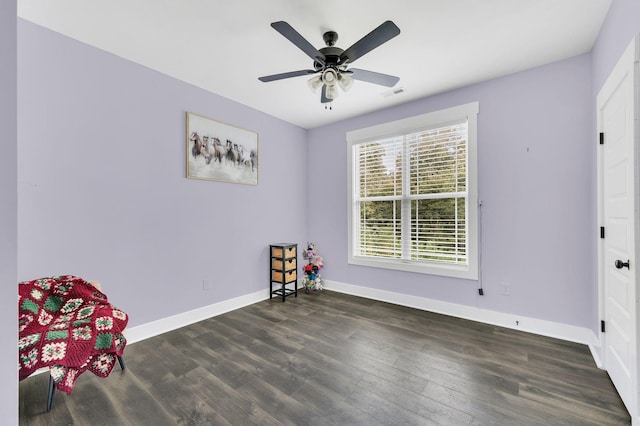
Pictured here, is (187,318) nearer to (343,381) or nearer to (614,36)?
(343,381)

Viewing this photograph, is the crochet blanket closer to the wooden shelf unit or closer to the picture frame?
the picture frame

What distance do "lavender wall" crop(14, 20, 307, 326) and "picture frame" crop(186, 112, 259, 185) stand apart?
0.31 ft

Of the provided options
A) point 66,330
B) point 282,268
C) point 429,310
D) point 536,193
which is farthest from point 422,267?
point 66,330

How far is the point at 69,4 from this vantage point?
1940 mm

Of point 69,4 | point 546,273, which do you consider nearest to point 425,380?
point 546,273

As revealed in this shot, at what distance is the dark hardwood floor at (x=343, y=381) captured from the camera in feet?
5.45

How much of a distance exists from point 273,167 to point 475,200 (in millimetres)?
2711

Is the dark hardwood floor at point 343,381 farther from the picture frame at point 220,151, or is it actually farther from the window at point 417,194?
the picture frame at point 220,151

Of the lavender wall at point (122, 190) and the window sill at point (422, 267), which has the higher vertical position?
the lavender wall at point (122, 190)

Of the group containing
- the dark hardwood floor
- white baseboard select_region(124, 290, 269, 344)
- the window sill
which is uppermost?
the window sill

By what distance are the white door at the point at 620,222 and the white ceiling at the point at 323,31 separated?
676 millimetres

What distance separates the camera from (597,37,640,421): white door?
154 centimetres

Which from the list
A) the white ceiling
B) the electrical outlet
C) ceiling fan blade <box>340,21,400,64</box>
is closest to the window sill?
the electrical outlet

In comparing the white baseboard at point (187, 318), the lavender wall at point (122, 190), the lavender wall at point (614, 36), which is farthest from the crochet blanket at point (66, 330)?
the lavender wall at point (614, 36)
